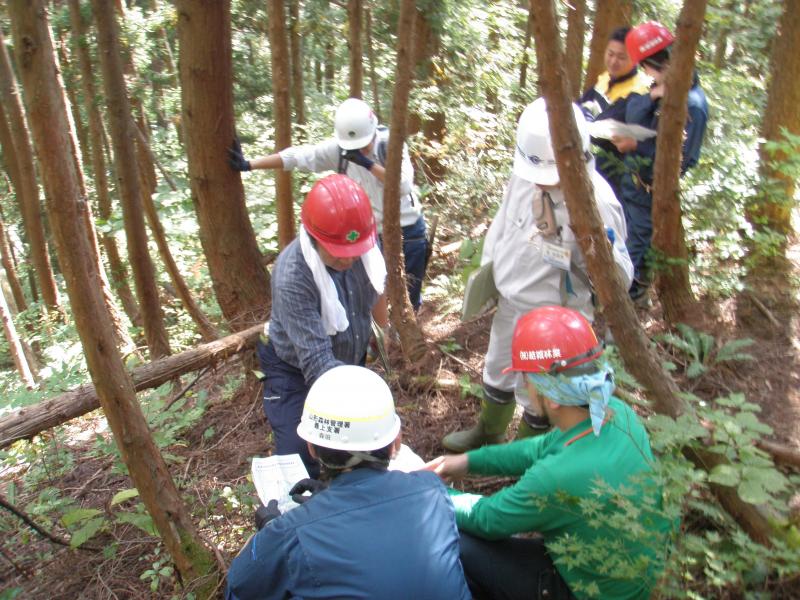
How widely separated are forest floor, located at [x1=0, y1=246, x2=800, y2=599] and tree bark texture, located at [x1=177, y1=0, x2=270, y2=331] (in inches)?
25.9

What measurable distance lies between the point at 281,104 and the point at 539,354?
388 cm

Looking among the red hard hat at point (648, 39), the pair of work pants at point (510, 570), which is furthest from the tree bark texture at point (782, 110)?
the pair of work pants at point (510, 570)

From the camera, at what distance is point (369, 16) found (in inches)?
315

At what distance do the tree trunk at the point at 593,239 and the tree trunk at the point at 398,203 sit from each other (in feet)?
5.04

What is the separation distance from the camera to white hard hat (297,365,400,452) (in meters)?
2.18

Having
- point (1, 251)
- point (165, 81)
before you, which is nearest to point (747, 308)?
point (165, 81)

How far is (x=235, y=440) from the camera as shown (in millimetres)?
4312

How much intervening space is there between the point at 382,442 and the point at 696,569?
1.18 metres

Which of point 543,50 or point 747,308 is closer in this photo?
point 543,50

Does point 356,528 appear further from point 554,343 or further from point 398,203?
point 398,203

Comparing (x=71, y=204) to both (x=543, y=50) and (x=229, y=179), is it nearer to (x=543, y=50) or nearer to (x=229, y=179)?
(x=543, y=50)

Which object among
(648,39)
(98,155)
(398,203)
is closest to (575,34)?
(648,39)

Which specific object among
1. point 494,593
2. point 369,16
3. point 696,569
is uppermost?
point 369,16

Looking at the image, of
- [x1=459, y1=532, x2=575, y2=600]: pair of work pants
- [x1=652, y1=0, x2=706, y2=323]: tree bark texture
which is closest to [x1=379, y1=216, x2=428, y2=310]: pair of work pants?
[x1=652, y1=0, x2=706, y2=323]: tree bark texture
